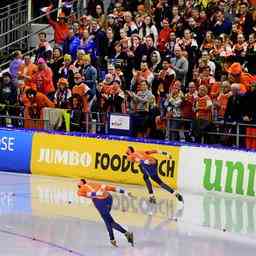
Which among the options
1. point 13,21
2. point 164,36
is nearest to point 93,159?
point 164,36

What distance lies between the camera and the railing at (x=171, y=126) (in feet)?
61.8

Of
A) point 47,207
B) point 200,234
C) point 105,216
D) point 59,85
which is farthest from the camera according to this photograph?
point 59,85

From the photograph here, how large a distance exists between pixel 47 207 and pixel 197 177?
12.2 feet

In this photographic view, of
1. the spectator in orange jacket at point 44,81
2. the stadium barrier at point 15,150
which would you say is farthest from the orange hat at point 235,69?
the stadium barrier at point 15,150

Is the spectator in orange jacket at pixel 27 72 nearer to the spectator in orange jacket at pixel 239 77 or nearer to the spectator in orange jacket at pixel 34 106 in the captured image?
the spectator in orange jacket at pixel 34 106

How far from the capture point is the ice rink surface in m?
13.1

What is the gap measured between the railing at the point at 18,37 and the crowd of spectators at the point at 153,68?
94.2 inches

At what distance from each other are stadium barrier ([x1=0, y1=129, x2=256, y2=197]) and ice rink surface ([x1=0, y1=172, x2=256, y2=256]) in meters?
0.40

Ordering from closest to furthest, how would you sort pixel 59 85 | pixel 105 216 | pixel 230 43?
pixel 105 216
pixel 230 43
pixel 59 85

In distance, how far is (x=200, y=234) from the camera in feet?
47.2

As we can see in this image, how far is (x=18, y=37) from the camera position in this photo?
2922 centimetres

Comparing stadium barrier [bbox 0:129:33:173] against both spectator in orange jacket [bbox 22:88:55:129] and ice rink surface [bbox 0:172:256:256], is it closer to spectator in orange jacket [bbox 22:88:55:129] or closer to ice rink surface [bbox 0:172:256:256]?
spectator in orange jacket [bbox 22:88:55:129]

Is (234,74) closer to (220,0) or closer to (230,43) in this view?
(230,43)

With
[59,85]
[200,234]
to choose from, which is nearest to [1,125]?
[59,85]
